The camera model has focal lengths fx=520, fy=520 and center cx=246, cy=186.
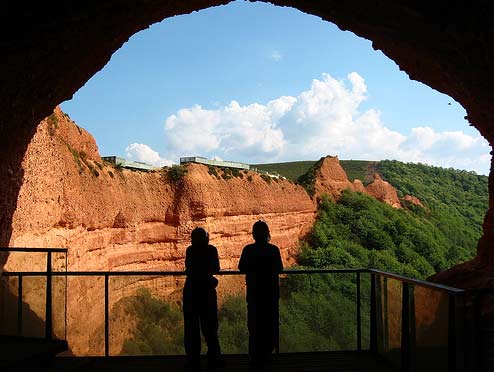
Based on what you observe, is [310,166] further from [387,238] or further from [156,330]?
[156,330]

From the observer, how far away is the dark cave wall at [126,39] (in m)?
5.77

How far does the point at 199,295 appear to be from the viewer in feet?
17.8

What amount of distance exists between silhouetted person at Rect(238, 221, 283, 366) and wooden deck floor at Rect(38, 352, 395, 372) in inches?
10.8

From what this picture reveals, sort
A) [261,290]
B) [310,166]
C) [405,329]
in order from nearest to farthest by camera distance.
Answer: [405,329], [261,290], [310,166]

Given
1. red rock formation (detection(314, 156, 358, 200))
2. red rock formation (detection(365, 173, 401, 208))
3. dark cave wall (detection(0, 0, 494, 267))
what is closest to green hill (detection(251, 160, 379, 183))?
red rock formation (detection(365, 173, 401, 208))

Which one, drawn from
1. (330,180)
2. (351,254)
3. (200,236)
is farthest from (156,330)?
(330,180)

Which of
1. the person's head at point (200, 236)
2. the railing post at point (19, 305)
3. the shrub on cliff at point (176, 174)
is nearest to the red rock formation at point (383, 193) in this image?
the shrub on cliff at point (176, 174)

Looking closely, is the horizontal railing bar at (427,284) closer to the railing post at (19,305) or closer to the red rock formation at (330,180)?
the railing post at (19,305)

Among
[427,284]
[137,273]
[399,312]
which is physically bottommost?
[399,312]

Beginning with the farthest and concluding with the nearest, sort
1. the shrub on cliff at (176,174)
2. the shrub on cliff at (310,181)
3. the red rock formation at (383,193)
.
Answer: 1. the red rock formation at (383,193)
2. the shrub on cliff at (310,181)
3. the shrub on cliff at (176,174)

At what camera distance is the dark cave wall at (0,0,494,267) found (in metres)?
5.77

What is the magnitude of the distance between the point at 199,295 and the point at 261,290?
670 mm

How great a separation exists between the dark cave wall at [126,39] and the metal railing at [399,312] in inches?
89.0

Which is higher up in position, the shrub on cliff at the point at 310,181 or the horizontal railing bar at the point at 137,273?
the shrub on cliff at the point at 310,181
